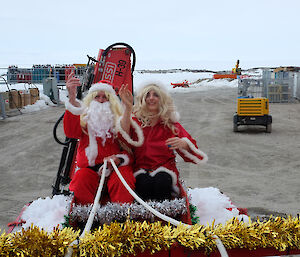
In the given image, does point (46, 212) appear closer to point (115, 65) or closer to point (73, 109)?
point (73, 109)

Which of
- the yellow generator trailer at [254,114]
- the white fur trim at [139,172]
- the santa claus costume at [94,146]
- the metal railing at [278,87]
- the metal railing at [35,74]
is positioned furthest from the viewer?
the metal railing at [35,74]

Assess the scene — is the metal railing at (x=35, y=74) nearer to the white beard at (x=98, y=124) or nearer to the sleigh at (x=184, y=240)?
the white beard at (x=98, y=124)

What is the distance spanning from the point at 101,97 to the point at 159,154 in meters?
0.87

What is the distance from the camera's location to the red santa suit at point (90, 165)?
2.89 metres

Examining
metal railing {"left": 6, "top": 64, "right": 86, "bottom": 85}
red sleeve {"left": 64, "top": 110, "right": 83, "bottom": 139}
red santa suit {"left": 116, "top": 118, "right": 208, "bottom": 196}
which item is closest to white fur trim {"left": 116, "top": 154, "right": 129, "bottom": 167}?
red santa suit {"left": 116, "top": 118, "right": 208, "bottom": 196}

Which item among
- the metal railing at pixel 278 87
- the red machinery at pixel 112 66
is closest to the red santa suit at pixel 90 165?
the red machinery at pixel 112 66

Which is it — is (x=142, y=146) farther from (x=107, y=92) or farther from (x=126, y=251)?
(x=126, y=251)

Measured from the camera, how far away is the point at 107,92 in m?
3.48

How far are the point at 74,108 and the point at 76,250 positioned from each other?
1746 mm

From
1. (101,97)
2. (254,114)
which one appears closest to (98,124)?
(101,97)

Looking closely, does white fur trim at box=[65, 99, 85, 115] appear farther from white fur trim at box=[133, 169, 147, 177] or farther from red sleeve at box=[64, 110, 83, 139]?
white fur trim at box=[133, 169, 147, 177]

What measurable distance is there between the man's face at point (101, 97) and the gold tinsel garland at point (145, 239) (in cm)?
182

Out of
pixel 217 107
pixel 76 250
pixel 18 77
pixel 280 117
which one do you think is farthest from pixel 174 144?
pixel 18 77

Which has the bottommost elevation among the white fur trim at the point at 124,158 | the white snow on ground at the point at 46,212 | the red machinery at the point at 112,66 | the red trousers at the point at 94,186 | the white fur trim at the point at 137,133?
the white snow on ground at the point at 46,212
